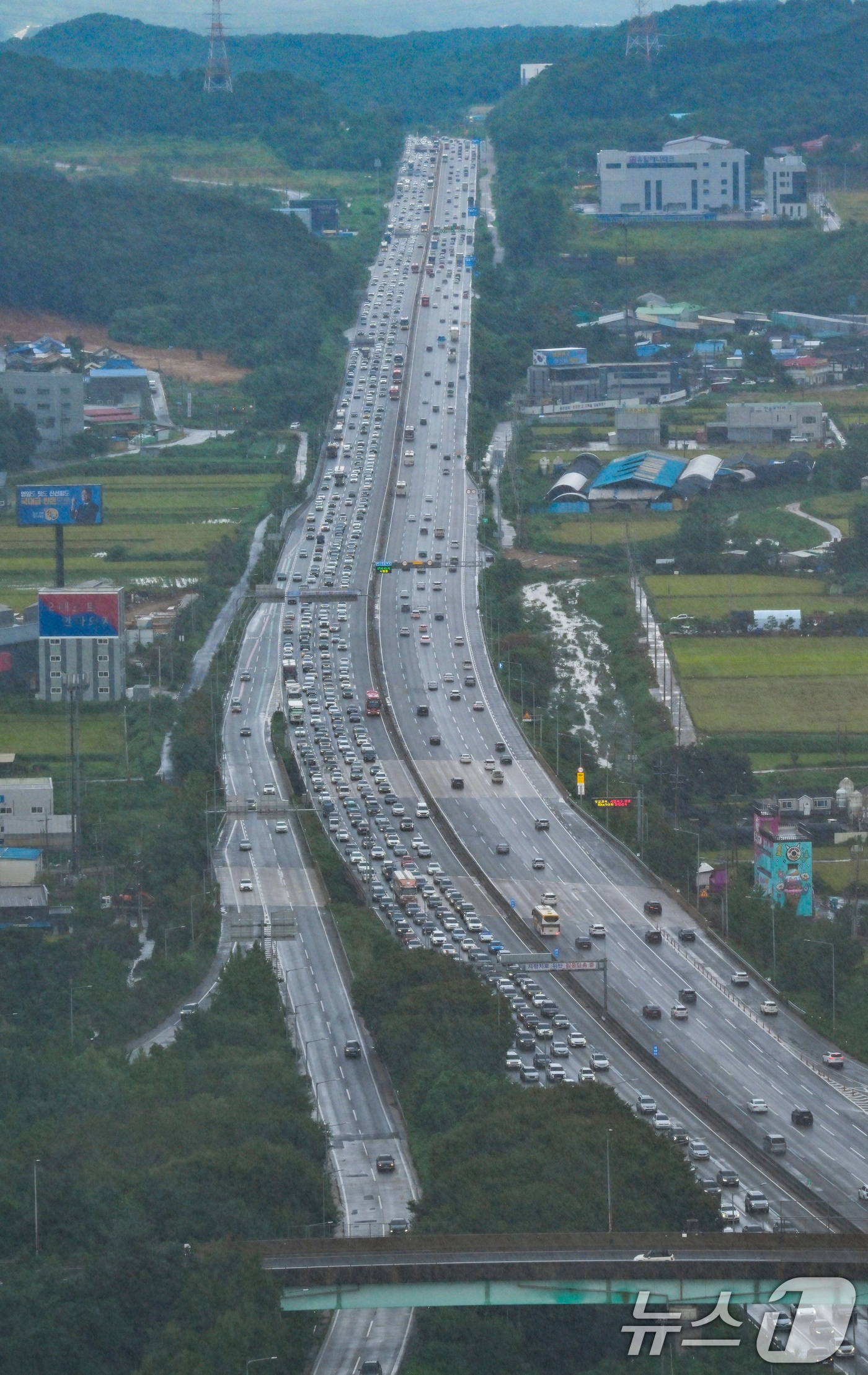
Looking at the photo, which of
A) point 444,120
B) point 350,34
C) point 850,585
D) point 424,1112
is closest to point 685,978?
point 424,1112

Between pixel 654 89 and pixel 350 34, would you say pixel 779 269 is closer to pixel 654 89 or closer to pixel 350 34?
pixel 654 89

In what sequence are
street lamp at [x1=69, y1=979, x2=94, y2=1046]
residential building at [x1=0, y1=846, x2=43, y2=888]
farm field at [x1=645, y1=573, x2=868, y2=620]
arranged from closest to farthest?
1. street lamp at [x1=69, y1=979, x2=94, y2=1046]
2. residential building at [x1=0, y1=846, x2=43, y2=888]
3. farm field at [x1=645, y1=573, x2=868, y2=620]

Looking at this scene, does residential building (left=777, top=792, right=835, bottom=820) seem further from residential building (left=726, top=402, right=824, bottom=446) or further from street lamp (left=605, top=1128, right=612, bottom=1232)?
residential building (left=726, top=402, right=824, bottom=446)

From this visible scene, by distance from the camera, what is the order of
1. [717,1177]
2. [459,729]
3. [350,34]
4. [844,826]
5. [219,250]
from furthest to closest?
1. [350,34]
2. [219,250]
3. [459,729]
4. [844,826]
5. [717,1177]

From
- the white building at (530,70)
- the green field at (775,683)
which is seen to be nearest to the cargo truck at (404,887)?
the green field at (775,683)

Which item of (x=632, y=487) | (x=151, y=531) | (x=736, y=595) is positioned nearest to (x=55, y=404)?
(x=151, y=531)

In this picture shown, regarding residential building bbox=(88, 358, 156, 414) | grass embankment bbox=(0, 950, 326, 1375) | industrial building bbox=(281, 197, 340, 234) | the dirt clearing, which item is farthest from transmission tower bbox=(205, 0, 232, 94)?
grass embankment bbox=(0, 950, 326, 1375)

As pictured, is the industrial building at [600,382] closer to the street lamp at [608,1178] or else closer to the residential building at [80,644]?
the residential building at [80,644]
